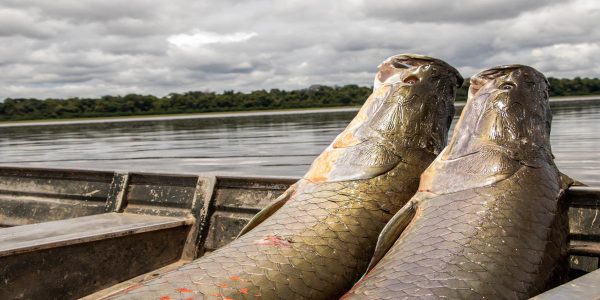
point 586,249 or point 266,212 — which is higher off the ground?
point 266,212

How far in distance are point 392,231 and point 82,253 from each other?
269 cm

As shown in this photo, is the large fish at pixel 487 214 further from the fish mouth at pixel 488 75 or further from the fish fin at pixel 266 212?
the fish fin at pixel 266 212

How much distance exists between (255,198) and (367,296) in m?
2.95

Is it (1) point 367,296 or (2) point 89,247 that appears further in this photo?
(2) point 89,247

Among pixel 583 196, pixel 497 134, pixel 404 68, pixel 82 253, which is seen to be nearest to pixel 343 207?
pixel 497 134

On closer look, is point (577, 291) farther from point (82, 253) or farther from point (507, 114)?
point (82, 253)

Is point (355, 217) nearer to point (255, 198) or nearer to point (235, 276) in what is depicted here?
point (235, 276)

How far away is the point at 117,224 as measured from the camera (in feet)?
17.3

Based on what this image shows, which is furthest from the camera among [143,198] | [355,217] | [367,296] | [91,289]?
[143,198]

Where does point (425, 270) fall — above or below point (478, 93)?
below

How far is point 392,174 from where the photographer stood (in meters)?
3.67

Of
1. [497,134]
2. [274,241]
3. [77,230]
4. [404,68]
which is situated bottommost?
[77,230]

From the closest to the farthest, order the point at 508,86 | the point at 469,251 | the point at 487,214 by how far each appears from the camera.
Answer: the point at 469,251 → the point at 487,214 → the point at 508,86

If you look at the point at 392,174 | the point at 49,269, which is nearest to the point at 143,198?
the point at 49,269
